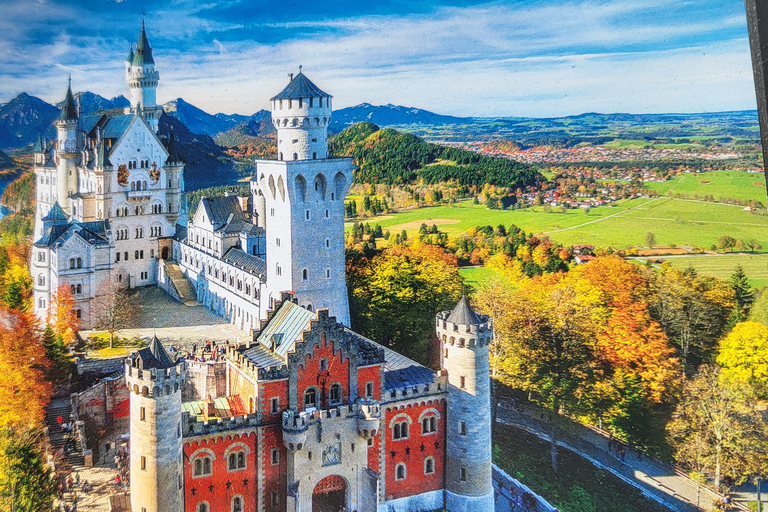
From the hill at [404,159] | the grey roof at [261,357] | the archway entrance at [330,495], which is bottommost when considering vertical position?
the archway entrance at [330,495]

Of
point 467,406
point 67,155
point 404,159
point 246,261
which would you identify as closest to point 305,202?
point 246,261

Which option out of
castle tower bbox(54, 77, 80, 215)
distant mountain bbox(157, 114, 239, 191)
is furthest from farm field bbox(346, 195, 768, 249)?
castle tower bbox(54, 77, 80, 215)

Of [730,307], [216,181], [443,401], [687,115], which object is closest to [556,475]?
[443,401]

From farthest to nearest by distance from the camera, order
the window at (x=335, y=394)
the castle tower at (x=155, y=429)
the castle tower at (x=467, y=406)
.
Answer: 1. the castle tower at (x=467, y=406)
2. the window at (x=335, y=394)
3. the castle tower at (x=155, y=429)

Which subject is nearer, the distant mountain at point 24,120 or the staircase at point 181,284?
the distant mountain at point 24,120

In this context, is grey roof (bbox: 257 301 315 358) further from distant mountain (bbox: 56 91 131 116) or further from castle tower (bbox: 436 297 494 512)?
distant mountain (bbox: 56 91 131 116)

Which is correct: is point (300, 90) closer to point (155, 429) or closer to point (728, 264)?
point (155, 429)

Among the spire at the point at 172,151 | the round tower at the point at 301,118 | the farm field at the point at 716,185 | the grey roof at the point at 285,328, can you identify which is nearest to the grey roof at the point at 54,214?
the spire at the point at 172,151

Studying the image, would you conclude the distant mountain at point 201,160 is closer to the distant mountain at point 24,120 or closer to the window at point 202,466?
the distant mountain at point 24,120
